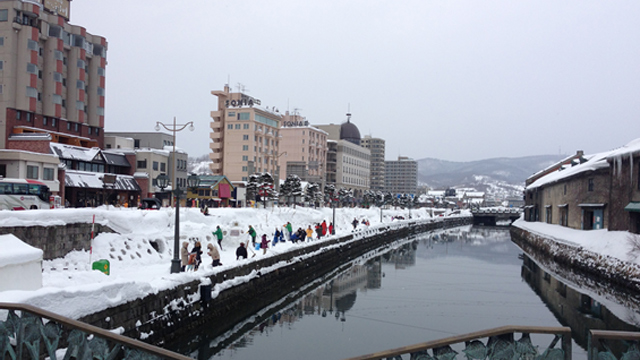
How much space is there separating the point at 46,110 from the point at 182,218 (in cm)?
3944

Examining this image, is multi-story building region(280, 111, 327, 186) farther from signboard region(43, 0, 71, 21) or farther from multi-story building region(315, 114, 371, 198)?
signboard region(43, 0, 71, 21)

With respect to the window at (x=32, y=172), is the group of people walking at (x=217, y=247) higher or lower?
lower

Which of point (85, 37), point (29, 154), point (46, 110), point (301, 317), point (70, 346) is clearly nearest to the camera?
point (70, 346)

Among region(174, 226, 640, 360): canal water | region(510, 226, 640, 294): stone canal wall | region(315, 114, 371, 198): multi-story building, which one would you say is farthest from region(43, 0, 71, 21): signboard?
region(315, 114, 371, 198): multi-story building

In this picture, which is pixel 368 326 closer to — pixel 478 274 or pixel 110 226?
pixel 110 226

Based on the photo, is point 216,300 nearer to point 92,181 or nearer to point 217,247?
point 217,247

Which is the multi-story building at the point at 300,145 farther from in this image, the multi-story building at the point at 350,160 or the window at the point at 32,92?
the window at the point at 32,92

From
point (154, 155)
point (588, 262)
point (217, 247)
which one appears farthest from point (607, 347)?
point (154, 155)

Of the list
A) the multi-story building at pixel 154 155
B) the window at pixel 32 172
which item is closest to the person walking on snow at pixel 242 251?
the multi-story building at pixel 154 155

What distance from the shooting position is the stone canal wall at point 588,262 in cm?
2731

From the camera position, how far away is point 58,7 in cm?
6456

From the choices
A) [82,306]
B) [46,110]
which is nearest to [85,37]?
[46,110]

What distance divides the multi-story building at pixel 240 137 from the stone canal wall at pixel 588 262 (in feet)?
164

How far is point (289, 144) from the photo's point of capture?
111250 millimetres
